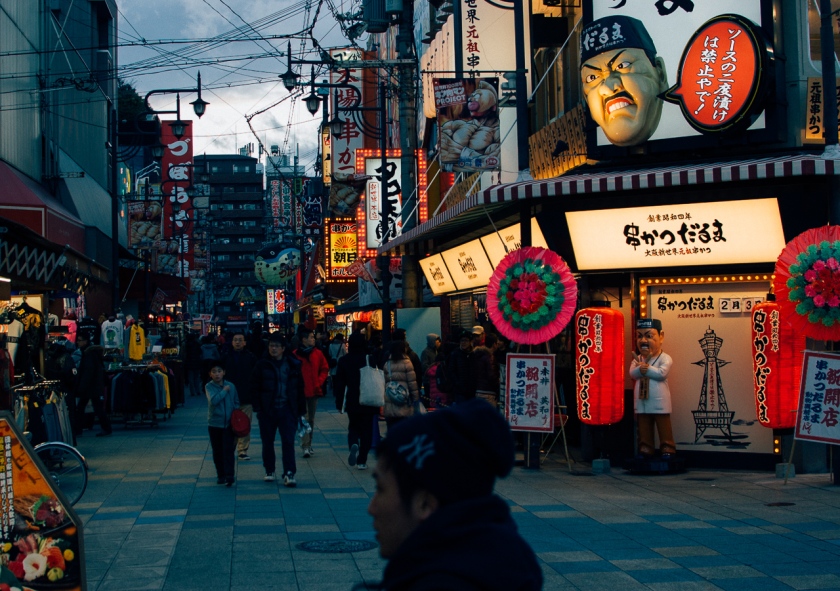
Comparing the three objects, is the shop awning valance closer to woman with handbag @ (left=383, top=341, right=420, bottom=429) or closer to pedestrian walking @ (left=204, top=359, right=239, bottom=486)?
pedestrian walking @ (left=204, top=359, right=239, bottom=486)

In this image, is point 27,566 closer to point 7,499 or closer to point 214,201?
point 7,499

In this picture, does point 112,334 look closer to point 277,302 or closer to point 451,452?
Answer: point 451,452

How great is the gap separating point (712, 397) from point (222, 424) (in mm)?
6760

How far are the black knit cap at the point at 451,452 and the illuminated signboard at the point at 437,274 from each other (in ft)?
70.5

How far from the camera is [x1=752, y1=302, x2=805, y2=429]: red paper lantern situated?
13227 mm

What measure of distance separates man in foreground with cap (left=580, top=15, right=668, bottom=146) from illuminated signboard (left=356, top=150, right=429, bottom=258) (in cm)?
1359

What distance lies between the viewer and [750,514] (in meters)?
10.8

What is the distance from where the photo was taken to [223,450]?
13.0 metres

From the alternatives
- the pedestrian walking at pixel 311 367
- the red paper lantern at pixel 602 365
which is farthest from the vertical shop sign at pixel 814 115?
the pedestrian walking at pixel 311 367

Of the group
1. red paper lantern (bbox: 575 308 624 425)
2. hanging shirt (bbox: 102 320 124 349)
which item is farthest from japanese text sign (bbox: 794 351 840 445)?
hanging shirt (bbox: 102 320 124 349)

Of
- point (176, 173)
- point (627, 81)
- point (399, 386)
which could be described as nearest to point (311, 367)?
point (399, 386)

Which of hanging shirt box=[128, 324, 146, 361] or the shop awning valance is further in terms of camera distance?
the shop awning valance

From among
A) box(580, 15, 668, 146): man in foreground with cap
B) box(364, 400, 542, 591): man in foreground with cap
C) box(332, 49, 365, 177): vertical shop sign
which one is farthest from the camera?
box(332, 49, 365, 177): vertical shop sign

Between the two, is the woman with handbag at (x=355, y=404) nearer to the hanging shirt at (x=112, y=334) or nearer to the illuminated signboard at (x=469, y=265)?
the illuminated signboard at (x=469, y=265)
